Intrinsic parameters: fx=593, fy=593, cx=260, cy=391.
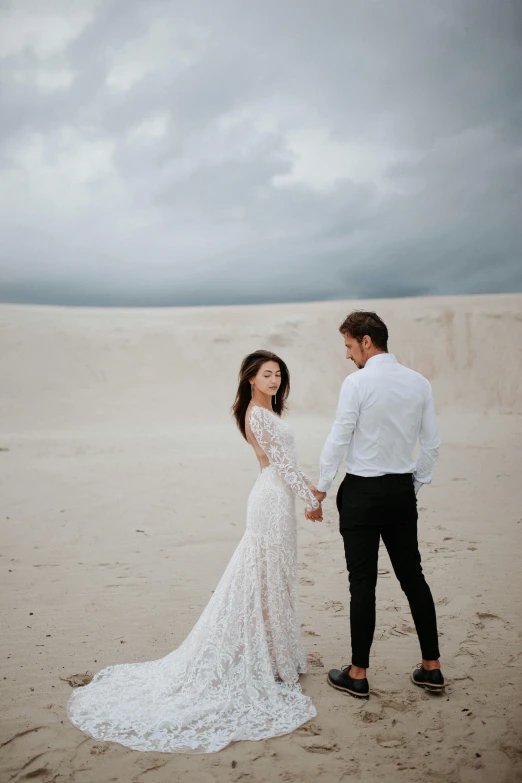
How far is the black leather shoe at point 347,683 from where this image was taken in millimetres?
3414

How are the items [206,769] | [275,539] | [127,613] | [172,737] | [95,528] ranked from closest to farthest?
[206,769] → [172,737] → [275,539] → [127,613] → [95,528]

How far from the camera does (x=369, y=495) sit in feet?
10.7

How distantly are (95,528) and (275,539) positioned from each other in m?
4.67

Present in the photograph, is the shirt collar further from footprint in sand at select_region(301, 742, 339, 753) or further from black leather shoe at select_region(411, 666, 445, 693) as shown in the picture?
footprint in sand at select_region(301, 742, 339, 753)

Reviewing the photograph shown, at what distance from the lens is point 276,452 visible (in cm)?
358

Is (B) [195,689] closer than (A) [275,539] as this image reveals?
Yes

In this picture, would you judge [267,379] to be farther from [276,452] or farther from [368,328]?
[368,328]

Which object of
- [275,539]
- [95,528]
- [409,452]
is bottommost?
[95,528]

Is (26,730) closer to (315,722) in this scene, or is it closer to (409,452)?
(315,722)

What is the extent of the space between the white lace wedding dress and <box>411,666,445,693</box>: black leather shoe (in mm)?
703

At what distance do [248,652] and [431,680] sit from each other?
1085 millimetres

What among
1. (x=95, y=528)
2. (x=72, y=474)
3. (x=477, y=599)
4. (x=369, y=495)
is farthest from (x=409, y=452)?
(x=72, y=474)

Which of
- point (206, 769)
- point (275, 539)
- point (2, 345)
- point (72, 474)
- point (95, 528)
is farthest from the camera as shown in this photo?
point (2, 345)

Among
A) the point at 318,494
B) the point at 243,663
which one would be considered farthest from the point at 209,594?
the point at 318,494
